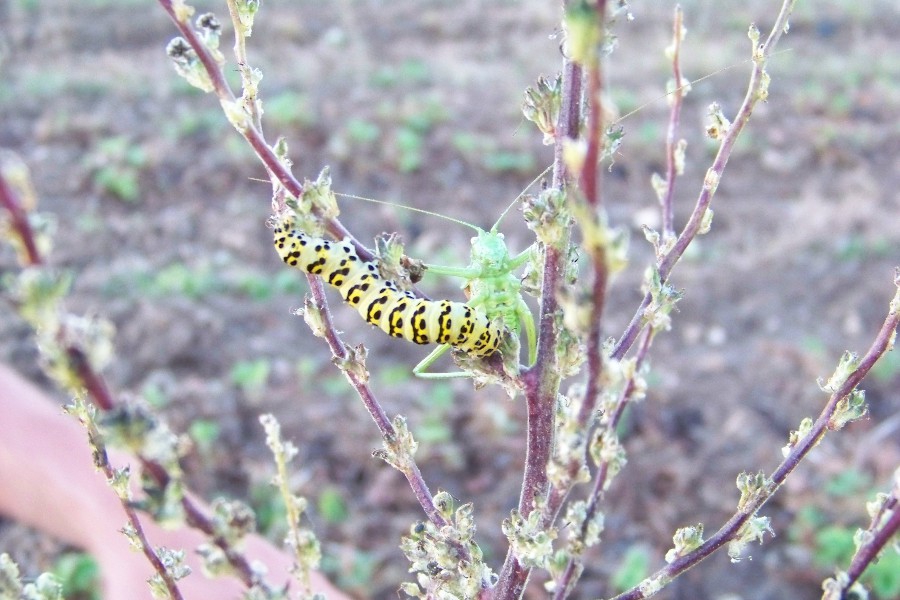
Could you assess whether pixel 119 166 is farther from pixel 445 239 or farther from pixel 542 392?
pixel 542 392

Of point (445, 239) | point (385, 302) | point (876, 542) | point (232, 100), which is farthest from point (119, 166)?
point (876, 542)

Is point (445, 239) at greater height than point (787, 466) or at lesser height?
greater

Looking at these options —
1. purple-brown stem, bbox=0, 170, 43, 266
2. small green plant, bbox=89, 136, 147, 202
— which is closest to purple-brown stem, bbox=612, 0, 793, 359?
purple-brown stem, bbox=0, 170, 43, 266

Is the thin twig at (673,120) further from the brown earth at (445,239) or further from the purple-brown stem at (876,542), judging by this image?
the purple-brown stem at (876,542)

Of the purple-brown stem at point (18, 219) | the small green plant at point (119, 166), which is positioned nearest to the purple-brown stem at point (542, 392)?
the purple-brown stem at point (18, 219)

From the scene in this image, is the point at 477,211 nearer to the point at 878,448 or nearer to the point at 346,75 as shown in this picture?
the point at 346,75

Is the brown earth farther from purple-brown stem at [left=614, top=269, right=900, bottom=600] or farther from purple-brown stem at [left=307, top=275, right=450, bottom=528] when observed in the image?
purple-brown stem at [left=307, top=275, right=450, bottom=528]
